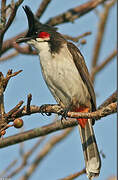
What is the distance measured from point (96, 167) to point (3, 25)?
1.78m

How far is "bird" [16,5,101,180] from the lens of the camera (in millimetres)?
3881

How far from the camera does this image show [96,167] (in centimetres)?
387

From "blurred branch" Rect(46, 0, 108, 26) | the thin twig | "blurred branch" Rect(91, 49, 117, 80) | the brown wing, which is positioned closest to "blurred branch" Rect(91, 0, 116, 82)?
"blurred branch" Rect(91, 49, 117, 80)

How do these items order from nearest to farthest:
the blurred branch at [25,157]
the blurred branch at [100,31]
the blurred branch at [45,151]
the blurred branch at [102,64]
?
the blurred branch at [25,157] → the blurred branch at [45,151] → the blurred branch at [102,64] → the blurred branch at [100,31]

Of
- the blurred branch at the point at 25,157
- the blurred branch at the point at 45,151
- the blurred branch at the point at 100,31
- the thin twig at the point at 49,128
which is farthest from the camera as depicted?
the blurred branch at the point at 100,31

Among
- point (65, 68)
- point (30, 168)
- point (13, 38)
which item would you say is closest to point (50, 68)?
point (65, 68)

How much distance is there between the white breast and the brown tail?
0.34 m

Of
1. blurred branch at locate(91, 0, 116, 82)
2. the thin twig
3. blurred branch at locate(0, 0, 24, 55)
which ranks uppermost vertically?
blurred branch at locate(0, 0, 24, 55)

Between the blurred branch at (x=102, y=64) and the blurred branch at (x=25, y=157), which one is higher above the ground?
the blurred branch at (x=102, y=64)

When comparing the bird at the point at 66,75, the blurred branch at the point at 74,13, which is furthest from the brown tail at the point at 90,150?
the blurred branch at the point at 74,13

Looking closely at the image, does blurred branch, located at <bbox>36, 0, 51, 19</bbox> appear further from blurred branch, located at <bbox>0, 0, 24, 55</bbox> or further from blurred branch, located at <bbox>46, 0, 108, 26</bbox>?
blurred branch, located at <bbox>0, 0, 24, 55</bbox>

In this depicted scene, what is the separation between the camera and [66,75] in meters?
3.88

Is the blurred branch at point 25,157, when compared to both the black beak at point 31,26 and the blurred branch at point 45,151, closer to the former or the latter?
the blurred branch at point 45,151

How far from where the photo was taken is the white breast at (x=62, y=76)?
3869 mm
